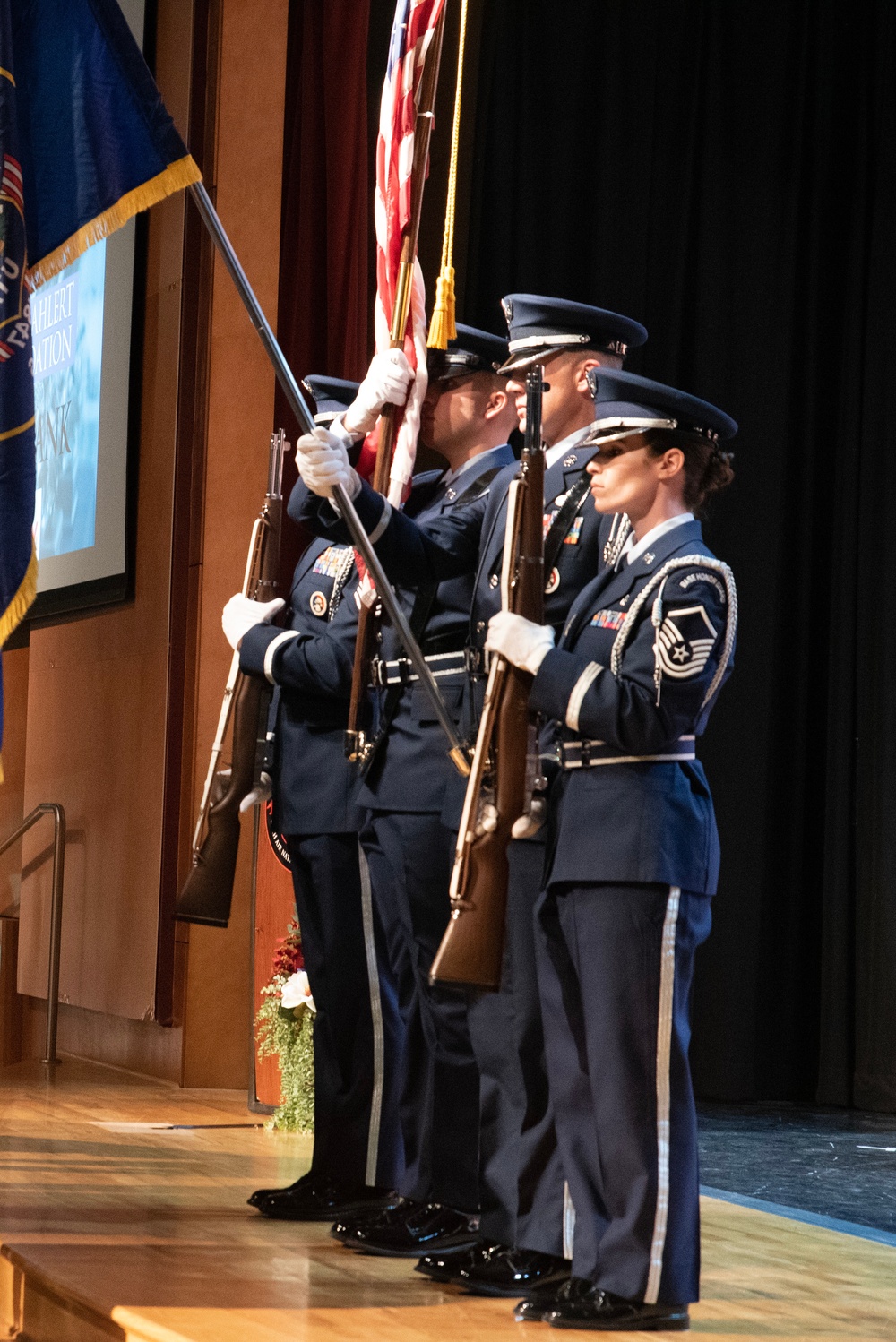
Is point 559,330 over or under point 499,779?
over

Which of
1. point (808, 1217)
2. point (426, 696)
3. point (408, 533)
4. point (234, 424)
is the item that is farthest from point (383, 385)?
point (234, 424)

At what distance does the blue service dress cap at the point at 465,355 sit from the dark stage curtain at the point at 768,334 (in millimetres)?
2303

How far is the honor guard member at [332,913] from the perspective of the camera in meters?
3.05

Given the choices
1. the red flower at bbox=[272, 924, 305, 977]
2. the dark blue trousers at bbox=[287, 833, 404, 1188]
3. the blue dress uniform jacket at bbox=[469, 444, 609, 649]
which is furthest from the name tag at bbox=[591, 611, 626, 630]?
the red flower at bbox=[272, 924, 305, 977]

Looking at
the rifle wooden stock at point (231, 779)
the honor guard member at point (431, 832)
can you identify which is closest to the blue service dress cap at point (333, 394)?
the rifle wooden stock at point (231, 779)

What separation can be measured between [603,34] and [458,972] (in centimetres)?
393

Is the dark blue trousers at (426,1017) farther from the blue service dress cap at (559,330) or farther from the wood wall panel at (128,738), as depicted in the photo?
the wood wall panel at (128,738)

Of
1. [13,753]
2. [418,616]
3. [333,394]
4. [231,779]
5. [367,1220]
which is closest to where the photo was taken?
[367,1220]

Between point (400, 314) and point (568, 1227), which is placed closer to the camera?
point (568, 1227)

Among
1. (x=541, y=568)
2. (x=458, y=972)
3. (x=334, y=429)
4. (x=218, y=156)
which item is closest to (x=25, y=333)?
(x=334, y=429)

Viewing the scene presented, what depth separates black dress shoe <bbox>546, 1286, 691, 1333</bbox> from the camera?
7.41 feet

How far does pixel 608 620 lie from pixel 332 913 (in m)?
0.95

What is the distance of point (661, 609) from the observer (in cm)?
235

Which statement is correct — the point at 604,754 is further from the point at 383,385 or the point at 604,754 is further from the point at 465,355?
the point at 465,355
